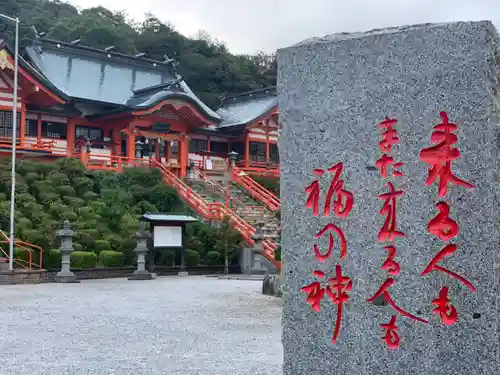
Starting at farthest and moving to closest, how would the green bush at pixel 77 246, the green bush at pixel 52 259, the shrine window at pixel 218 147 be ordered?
1. the shrine window at pixel 218 147
2. the green bush at pixel 77 246
3. the green bush at pixel 52 259

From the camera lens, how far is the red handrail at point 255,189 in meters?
22.9

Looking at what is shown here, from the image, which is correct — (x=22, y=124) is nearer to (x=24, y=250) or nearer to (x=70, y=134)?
(x=70, y=134)

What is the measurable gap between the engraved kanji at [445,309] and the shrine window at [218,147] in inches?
1117

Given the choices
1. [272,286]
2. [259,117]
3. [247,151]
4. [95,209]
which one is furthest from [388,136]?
[247,151]

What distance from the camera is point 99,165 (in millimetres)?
22531

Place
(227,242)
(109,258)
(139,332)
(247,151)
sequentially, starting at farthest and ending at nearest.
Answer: (247,151), (227,242), (109,258), (139,332)

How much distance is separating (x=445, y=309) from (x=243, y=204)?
19.8 m

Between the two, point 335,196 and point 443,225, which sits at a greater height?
point 335,196

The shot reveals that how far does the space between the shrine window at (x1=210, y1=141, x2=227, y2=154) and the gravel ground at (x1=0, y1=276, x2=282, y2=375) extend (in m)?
18.6

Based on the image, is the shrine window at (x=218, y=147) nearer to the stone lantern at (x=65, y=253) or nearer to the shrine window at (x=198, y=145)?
the shrine window at (x=198, y=145)

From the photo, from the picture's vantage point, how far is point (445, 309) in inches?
105

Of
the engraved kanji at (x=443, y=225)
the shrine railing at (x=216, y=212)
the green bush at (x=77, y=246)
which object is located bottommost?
the green bush at (x=77, y=246)

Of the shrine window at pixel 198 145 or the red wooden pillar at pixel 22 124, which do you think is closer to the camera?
the red wooden pillar at pixel 22 124

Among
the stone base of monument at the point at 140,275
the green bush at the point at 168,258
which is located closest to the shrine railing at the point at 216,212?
the green bush at the point at 168,258
